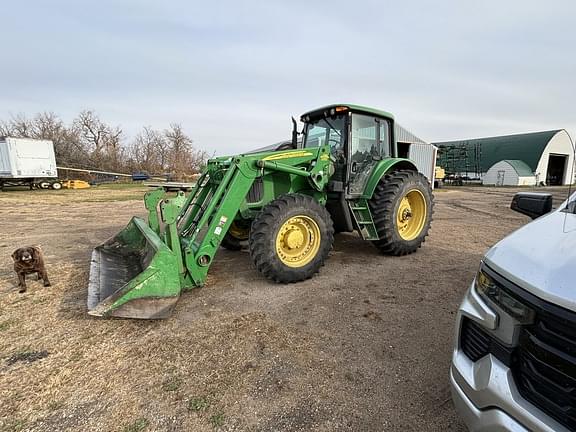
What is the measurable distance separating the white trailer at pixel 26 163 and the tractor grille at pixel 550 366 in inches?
991

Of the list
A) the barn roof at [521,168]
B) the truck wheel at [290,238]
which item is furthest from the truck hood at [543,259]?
the barn roof at [521,168]

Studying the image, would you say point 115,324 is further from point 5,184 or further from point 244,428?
point 5,184

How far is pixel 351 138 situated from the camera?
4719 mm

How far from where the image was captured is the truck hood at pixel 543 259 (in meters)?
1.17

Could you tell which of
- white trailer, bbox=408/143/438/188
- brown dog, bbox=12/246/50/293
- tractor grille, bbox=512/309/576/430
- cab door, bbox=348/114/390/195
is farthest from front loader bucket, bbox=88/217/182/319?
white trailer, bbox=408/143/438/188

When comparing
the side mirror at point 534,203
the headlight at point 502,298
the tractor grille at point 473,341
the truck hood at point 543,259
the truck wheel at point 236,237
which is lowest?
the truck wheel at point 236,237

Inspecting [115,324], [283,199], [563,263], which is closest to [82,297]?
[115,324]

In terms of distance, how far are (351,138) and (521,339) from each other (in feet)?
12.6

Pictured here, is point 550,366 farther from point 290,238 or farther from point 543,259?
point 290,238

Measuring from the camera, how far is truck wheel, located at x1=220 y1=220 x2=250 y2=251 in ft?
17.4

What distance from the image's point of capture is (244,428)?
1816 millimetres

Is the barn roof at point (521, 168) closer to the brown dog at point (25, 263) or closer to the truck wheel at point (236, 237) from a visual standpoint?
the truck wheel at point (236, 237)

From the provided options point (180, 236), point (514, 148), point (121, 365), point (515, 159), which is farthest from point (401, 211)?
point (514, 148)

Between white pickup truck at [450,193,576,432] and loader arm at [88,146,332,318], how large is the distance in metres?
2.48
